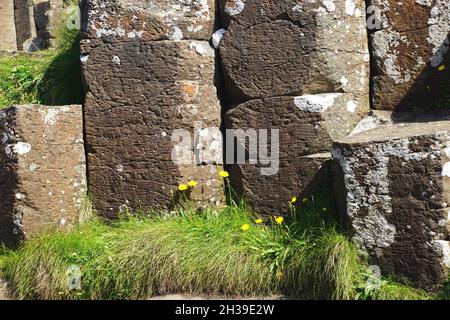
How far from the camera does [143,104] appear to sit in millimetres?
4832

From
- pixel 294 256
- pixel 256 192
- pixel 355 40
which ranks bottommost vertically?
pixel 294 256

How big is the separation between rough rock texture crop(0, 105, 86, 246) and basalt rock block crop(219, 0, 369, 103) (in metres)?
1.33

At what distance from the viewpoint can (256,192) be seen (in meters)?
4.77

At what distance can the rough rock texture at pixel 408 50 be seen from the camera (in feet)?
14.9

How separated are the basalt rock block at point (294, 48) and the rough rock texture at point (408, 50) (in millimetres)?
122

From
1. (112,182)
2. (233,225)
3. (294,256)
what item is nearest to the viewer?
(294,256)

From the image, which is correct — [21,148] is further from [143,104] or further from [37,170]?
[143,104]

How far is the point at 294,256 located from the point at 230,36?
1.70 metres

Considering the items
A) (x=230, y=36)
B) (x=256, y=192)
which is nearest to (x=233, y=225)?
(x=256, y=192)

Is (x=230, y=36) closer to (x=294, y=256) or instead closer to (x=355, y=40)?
(x=355, y=40)

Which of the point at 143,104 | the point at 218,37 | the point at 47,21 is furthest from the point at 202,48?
the point at 47,21

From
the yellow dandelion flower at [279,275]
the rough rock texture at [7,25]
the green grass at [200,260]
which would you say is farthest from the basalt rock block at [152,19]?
the rough rock texture at [7,25]

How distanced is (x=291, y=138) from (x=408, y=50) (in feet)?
3.45

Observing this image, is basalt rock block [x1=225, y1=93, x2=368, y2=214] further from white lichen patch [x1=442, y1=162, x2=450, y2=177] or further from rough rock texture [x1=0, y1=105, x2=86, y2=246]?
rough rock texture [x1=0, y1=105, x2=86, y2=246]
